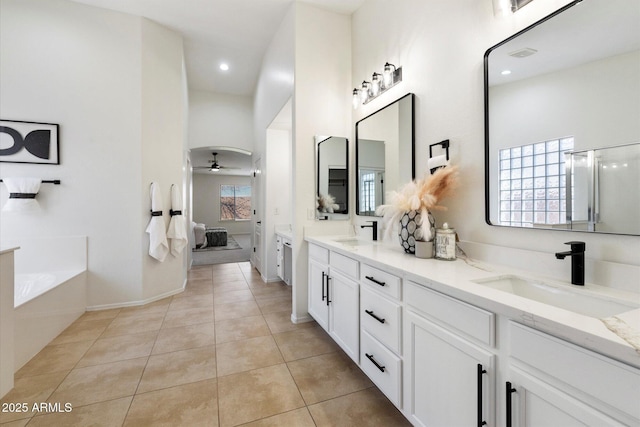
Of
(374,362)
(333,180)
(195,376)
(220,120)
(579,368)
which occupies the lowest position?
(195,376)

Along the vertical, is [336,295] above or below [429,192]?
below

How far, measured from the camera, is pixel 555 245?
4.21 feet

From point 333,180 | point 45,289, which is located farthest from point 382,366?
point 45,289

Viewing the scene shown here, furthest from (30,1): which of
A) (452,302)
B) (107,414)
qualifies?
(452,302)

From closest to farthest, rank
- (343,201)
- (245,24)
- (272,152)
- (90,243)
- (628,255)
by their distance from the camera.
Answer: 1. (628,255)
2. (343,201)
3. (90,243)
4. (245,24)
5. (272,152)

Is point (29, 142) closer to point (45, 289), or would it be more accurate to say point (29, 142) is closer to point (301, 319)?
point (45, 289)

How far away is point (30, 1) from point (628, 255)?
5.30m

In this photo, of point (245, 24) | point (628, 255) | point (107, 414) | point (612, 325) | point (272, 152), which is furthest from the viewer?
point (272, 152)

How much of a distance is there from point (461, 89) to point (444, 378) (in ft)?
5.26

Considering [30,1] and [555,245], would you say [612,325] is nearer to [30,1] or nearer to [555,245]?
[555,245]

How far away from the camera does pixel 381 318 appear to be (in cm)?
162

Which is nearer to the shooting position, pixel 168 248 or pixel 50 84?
pixel 50 84

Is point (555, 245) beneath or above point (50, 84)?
beneath

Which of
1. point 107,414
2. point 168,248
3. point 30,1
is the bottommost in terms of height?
point 107,414
